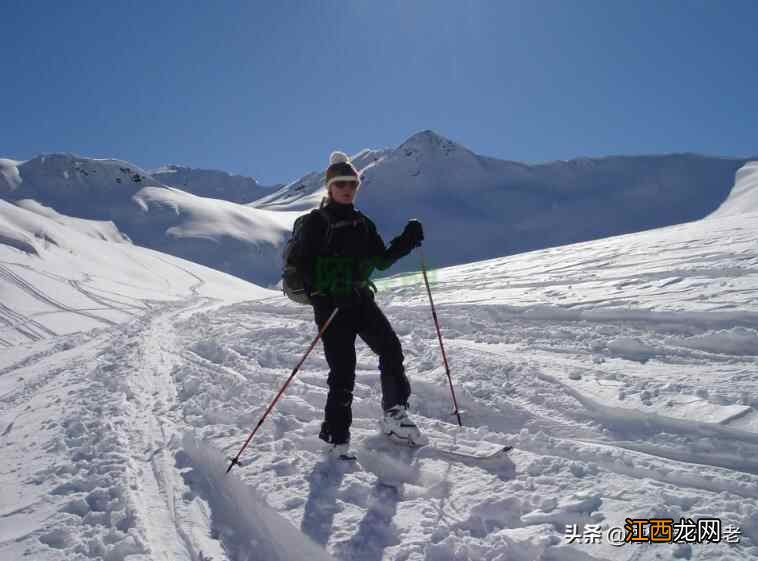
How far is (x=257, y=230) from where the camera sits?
77.6 m

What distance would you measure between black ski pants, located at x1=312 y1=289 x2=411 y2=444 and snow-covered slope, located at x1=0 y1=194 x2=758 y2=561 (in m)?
0.30

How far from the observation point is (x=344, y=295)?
349 centimetres

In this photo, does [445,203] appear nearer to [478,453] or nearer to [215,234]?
[215,234]

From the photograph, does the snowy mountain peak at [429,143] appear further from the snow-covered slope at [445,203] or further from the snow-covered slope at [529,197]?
the snow-covered slope at [445,203]

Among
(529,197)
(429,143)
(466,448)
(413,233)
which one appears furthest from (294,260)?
(429,143)

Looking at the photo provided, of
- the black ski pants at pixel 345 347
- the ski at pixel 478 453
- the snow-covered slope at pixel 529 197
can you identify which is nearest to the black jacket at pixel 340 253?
the black ski pants at pixel 345 347

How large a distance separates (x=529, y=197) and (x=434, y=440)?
103 meters

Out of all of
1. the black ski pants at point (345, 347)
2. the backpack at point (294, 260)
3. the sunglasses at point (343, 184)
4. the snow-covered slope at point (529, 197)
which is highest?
the snow-covered slope at point (529, 197)

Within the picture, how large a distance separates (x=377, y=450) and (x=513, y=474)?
1008 millimetres

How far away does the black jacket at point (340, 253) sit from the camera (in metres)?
3.36

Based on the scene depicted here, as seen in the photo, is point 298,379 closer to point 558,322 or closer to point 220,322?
point 558,322

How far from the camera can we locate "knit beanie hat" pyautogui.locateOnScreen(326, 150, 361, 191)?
3.51 meters

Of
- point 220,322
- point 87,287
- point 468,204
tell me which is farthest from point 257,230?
point 220,322

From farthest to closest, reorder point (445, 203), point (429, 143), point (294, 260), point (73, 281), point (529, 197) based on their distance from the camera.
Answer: point (429, 143), point (445, 203), point (529, 197), point (73, 281), point (294, 260)
